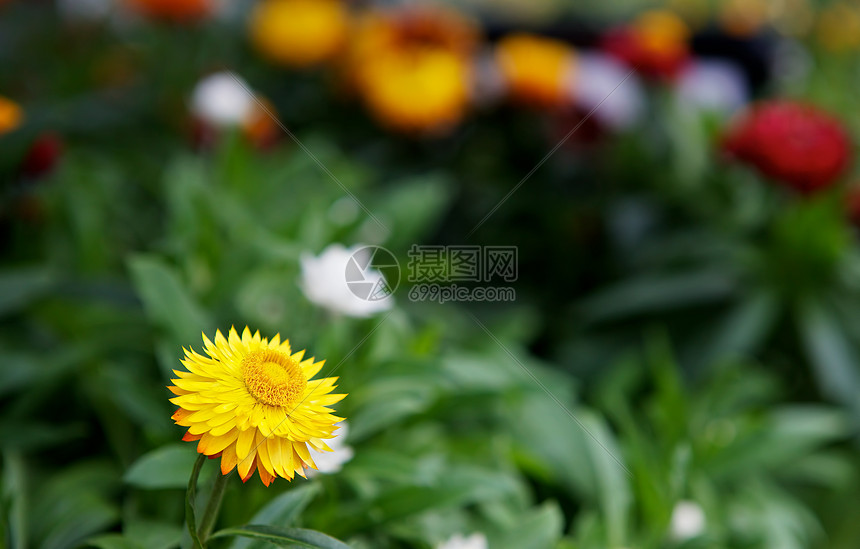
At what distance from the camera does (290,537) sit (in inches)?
15.4

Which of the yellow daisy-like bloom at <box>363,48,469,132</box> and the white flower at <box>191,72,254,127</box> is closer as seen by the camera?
the white flower at <box>191,72,254,127</box>

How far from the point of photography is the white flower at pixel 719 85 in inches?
63.2

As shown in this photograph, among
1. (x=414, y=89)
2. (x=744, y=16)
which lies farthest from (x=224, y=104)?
(x=744, y=16)

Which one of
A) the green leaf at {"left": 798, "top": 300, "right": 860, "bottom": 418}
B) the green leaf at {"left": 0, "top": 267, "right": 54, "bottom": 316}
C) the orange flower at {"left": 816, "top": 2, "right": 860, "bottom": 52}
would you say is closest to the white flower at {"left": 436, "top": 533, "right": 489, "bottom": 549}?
Result: the green leaf at {"left": 0, "top": 267, "right": 54, "bottom": 316}

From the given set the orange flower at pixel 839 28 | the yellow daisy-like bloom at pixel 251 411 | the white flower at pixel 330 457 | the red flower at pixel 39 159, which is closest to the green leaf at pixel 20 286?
the red flower at pixel 39 159

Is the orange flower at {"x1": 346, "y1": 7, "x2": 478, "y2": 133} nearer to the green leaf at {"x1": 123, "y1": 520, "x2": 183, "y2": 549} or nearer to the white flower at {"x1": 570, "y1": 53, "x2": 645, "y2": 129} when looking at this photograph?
the white flower at {"x1": 570, "y1": 53, "x2": 645, "y2": 129}

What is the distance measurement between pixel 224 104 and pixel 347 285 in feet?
1.90

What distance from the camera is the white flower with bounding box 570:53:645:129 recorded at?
1.41 m

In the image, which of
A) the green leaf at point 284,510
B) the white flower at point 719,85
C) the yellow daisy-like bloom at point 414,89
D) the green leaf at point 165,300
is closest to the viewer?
the green leaf at point 284,510

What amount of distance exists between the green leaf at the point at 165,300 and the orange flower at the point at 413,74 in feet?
2.42

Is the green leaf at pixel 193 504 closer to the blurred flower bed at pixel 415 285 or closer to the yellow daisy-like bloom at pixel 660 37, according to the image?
the blurred flower bed at pixel 415 285

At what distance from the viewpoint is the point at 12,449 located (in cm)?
68

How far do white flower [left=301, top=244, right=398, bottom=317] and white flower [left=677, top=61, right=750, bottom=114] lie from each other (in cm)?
114

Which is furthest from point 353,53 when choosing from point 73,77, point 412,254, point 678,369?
point 678,369
